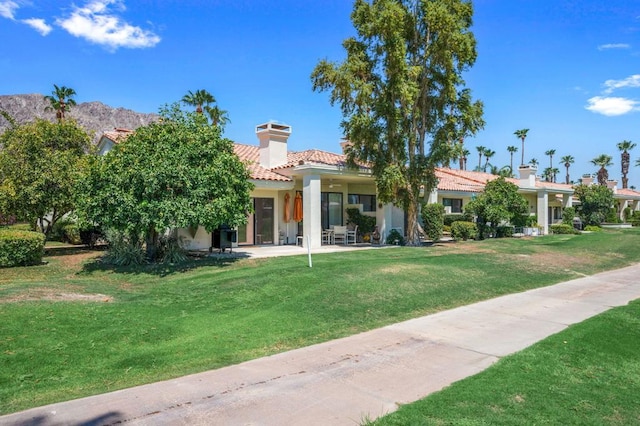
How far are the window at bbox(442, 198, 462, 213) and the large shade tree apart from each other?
36.0 ft

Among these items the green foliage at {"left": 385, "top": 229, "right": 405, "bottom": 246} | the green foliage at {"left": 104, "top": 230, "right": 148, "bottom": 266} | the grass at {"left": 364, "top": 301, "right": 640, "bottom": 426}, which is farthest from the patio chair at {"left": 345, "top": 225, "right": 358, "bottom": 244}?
the grass at {"left": 364, "top": 301, "right": 640, "bottom": 426}

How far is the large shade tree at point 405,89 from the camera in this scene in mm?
20453

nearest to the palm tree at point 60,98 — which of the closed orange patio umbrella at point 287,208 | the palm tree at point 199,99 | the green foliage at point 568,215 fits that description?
the palm tree at point 199,99

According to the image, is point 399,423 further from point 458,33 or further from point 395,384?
point 458,33

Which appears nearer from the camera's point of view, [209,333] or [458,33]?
[209,333]

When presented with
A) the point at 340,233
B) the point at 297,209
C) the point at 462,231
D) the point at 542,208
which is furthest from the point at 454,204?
the point at 297,209

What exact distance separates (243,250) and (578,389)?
49.6 ft

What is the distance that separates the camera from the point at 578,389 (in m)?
5.32

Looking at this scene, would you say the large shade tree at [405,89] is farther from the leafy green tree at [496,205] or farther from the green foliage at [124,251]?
the green foliage at [124,251]

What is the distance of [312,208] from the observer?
2019 cm

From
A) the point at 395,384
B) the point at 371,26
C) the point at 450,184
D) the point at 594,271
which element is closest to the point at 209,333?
the point at 395,384

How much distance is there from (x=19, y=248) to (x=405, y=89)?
15.4m

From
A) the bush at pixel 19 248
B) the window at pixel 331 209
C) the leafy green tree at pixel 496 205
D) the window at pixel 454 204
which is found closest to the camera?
the bush at pixel 19 248

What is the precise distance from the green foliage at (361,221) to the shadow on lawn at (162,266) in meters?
9.33
